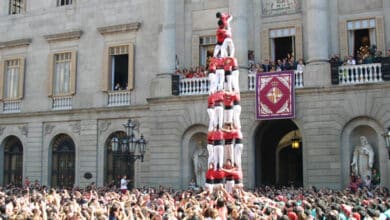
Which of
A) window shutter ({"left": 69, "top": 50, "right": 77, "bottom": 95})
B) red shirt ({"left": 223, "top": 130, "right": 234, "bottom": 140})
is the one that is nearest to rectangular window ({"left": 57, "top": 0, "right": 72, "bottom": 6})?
window shutter ({"left": 69, "top": 50, "right": 77, "bottom": 95})

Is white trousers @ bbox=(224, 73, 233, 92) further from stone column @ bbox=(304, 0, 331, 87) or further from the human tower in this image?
stone column @ bbox=(304, 0, 331, 87)

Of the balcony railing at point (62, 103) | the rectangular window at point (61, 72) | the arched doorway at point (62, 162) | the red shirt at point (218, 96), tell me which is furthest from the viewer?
the rectangular window at point (61, 72)

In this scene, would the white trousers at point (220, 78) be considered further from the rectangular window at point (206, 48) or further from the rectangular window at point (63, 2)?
the rectangular window at point (63, 2)

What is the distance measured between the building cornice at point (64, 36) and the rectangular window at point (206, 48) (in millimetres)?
9097

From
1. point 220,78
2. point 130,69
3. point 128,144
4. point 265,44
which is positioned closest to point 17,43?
point 130,69

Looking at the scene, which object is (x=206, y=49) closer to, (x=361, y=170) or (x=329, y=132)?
(x=329, y=132)

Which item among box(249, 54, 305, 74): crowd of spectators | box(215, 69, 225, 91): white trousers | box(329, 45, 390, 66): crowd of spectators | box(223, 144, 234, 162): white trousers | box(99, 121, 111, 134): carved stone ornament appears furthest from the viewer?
box(99, 121, 111, 134): carved stone ornament

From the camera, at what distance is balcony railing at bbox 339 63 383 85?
27.7 m

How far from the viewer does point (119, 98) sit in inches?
1396

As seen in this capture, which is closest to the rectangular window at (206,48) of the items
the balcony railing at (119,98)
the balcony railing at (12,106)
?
the balcony railing at (119,98)

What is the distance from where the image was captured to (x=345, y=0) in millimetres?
30031

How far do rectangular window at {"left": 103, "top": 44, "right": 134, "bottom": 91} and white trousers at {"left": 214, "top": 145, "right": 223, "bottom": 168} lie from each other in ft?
47.8

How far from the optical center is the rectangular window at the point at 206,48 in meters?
33.1

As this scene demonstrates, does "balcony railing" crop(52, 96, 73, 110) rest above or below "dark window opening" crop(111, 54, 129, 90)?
below
